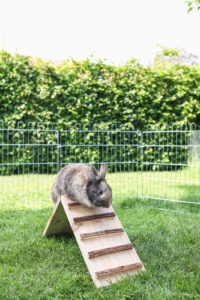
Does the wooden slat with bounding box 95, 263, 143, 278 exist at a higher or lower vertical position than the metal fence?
lower

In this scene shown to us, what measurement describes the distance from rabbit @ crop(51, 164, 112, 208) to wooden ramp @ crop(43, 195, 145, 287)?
0.34ft

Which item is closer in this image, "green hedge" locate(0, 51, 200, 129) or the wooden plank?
the wooden plank

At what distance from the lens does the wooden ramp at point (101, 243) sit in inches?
94.0

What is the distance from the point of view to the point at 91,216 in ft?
9.04

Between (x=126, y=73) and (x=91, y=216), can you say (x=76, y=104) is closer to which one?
(x=126, y=73)

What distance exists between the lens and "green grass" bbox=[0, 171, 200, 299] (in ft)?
7.16

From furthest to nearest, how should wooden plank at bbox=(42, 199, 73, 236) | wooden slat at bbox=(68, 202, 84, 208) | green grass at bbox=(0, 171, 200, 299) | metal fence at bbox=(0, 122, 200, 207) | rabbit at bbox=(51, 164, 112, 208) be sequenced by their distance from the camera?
metal fence at bbox=(0, 122, 200, 207), wooden plank at bbox=(42, 199, 73, 236), wooden slat at bbox=(68, 202, 84, 208), rabbit at bbox=(51, 164, 112, 208), green grass at bbox=(0, 171, 200, 299)

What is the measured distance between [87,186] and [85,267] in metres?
0.73

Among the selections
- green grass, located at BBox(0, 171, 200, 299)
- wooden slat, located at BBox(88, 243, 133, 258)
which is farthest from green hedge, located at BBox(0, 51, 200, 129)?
wooden slat, located at BBox(88, 243, 133, 258)

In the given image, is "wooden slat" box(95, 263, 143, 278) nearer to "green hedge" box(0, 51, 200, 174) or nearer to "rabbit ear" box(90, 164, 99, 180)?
"rabbit ear" box(90, 164, 99, 180)

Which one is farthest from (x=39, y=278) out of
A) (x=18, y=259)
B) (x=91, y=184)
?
(x=91, y=184)

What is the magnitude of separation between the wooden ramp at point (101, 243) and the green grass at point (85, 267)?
10cm

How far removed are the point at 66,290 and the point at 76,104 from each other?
5.82m

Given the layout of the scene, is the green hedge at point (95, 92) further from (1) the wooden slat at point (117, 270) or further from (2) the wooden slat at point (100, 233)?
(1) the wooden slat at point (117, 270)
